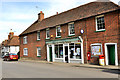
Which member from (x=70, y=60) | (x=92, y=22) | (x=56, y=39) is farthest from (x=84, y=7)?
(x=70, y=60)

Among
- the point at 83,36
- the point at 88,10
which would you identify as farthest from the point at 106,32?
the point at 88,10

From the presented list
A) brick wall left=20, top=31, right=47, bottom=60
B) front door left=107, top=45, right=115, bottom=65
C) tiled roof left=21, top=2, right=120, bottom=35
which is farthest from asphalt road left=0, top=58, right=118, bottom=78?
brick wall left=20, top=31, right=47, bottom=60

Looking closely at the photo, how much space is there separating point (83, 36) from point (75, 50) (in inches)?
88.6

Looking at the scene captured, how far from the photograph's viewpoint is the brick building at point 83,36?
14120 mm

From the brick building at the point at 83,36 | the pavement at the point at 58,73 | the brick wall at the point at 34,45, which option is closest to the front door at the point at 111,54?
the brick building at the point at 83,36

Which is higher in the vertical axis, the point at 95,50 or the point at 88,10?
the point at 88,10

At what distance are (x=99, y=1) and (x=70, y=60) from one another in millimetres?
8691

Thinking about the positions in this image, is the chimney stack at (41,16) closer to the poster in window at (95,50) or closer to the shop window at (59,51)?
the shop window at (59,51)

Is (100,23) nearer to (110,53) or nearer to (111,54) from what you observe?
(110,53)

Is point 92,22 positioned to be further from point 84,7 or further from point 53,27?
point 53,27

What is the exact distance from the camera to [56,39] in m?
20.8

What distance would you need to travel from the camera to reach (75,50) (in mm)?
17688

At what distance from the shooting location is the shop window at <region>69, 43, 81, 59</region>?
17250 mm

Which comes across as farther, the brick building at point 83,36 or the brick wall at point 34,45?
the brick wall at point 34,45
